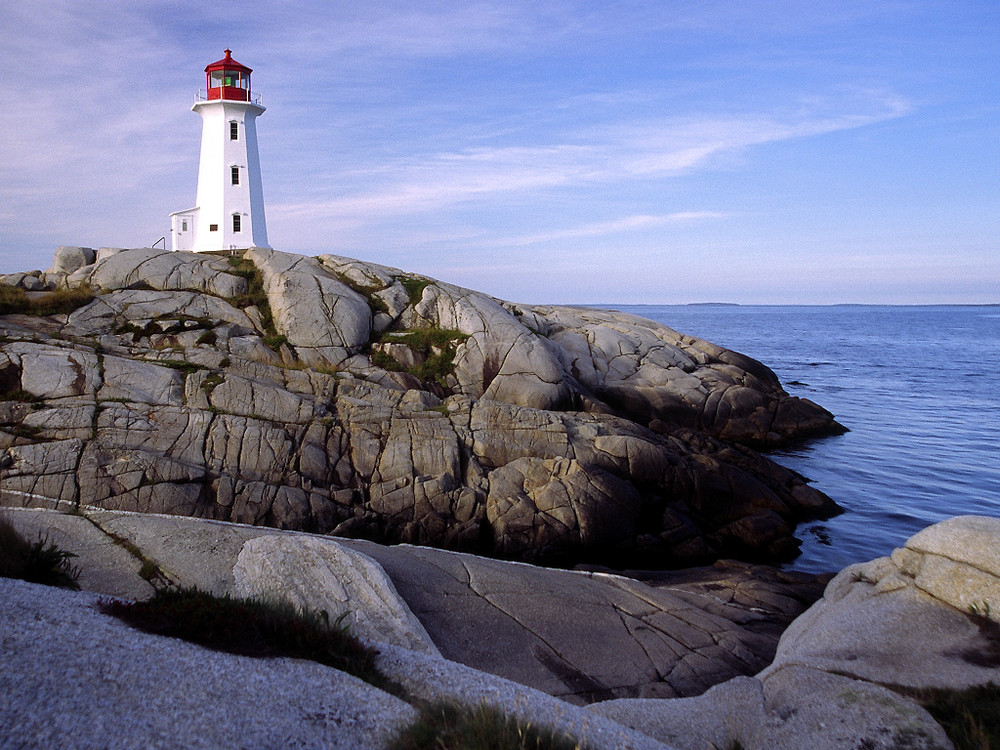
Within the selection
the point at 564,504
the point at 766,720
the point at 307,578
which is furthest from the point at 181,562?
the point at 564,504

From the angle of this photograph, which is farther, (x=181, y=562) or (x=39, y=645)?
(x=181, y=562)

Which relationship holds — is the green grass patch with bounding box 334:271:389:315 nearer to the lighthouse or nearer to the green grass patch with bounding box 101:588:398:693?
the lighthouse

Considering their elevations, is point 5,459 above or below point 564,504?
above

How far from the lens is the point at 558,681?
39.0 ft

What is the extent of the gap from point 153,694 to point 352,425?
57.1 feet

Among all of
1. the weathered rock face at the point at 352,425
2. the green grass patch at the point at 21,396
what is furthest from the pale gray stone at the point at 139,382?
the green grass patch at the point at 21,396

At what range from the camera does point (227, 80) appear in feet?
138

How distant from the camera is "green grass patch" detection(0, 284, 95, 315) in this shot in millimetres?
28062

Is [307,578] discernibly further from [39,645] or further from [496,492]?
[496,492]

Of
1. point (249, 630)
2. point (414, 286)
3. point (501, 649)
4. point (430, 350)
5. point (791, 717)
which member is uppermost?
point (414, 286)

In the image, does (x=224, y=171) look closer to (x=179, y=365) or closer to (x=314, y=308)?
(x=314, y=308)

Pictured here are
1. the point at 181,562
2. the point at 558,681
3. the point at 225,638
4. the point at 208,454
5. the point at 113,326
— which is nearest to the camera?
the point at 225,638

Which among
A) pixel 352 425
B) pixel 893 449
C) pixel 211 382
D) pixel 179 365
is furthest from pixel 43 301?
pixel 893 449

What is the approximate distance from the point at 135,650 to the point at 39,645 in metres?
0.86
